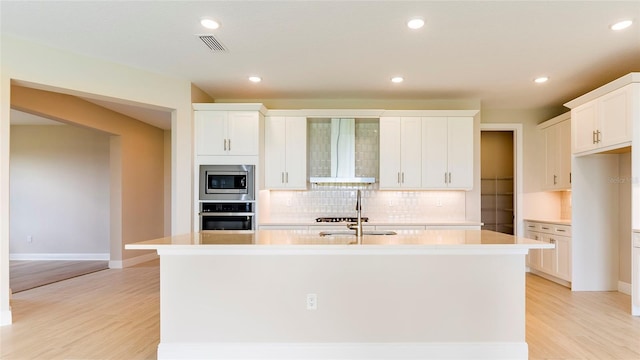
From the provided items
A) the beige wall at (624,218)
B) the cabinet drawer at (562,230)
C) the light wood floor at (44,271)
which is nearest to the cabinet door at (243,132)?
the light wood floor at (44,271)

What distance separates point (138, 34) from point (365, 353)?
10.5 ft

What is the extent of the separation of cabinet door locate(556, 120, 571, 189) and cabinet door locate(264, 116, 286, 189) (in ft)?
12.6

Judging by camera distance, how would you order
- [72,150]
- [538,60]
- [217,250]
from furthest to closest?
[72,150], [538,60], [217,250]

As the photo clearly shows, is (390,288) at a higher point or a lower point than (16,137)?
lower

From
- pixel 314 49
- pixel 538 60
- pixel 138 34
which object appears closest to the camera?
pixel 138 34

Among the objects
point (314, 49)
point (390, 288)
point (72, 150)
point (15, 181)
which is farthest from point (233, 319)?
point (15, 181)

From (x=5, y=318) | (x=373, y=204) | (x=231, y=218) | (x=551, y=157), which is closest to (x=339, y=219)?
(x=373, y=204)

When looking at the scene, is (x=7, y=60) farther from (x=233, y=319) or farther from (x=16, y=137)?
(x=16, y=137)

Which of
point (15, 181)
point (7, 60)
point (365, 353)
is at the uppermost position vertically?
point (7, 60)

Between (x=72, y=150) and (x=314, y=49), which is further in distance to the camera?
(x=72, y=150)

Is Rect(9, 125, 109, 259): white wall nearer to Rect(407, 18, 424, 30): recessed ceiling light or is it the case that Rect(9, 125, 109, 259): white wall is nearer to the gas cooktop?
the gas cooktop

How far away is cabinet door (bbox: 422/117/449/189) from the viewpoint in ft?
16.3

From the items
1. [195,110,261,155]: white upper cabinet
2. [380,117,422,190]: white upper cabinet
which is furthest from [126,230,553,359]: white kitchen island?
[380,117,422,190]: white upper cabinet

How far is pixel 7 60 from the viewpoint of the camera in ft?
10.9
